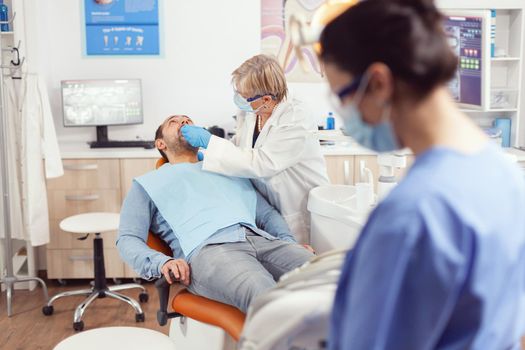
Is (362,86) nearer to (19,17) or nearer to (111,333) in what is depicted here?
(111,333)

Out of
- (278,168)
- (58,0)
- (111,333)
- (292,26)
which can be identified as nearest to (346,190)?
(278,168)

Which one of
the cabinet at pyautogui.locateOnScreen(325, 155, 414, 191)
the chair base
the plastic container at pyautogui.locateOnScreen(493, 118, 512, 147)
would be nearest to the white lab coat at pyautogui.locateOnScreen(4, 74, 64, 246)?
the chair base

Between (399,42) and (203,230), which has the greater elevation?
(399,42)

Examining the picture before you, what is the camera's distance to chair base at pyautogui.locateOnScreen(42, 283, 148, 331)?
299 centimetres

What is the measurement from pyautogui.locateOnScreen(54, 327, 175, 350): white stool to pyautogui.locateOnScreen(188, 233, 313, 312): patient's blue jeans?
0.19 metres

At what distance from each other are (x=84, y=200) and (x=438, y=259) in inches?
117

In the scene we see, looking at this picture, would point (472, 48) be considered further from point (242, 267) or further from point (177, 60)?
point (177, 60)

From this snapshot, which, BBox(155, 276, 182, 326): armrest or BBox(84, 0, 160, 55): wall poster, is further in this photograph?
BBox(84, 0, 160, 55): wall poster

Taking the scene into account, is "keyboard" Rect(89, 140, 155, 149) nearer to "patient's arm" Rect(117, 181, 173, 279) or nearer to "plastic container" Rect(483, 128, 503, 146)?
"patient's arm" Rect(117, 181, 173, 279)

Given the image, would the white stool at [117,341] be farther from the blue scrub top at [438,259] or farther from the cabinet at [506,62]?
the cabinet at [506,62]

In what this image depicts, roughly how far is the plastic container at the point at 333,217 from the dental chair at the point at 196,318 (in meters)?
0.42

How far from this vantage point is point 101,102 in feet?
12.2

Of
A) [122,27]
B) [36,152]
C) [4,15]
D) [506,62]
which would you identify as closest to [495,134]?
[506,62]

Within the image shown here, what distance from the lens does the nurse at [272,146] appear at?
7.28 ft
